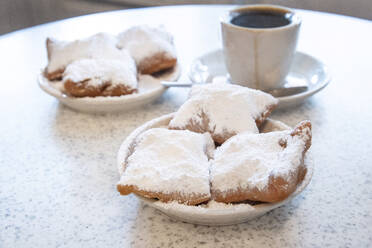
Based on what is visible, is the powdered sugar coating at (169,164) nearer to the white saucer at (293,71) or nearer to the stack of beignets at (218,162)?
the stack of beignets at (218,162)

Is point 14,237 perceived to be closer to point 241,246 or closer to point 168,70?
point 241,246

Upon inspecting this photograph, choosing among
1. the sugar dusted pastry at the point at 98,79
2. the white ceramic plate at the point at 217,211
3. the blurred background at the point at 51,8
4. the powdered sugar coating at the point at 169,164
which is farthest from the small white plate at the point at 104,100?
the blurred background at the point at 51,8

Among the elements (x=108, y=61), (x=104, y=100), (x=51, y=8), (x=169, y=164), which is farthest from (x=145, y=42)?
(x=51, y=8)

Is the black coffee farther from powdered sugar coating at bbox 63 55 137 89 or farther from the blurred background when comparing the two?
the blurred background

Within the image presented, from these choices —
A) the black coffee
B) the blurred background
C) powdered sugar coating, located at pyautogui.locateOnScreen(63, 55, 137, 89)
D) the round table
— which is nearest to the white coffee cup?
the black coffee

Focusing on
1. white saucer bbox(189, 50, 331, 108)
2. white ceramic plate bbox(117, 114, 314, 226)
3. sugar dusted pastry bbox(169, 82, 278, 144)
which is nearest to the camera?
white ceramic plate bbox(117, 114, 314, 226)

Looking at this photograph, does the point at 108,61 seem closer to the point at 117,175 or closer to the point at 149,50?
the point at 149,50
